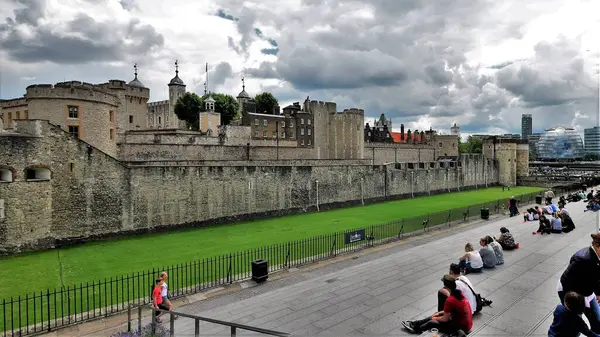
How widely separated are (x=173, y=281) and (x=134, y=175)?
38.3 feet

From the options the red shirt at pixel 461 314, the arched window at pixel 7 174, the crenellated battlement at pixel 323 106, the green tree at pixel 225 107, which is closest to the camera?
the red shirt at pixel 461 314

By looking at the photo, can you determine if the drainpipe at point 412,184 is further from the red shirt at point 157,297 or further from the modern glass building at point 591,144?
the modern glass building at point 591,144

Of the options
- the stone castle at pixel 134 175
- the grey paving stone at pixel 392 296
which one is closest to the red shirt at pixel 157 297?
the grey paving stone at pixel 392 296

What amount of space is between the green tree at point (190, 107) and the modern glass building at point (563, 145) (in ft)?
519

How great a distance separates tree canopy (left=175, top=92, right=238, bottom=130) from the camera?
5556cm

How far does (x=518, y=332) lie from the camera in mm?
6609

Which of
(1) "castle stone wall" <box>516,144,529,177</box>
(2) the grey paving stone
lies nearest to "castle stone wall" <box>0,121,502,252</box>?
(2) the grey paving stone

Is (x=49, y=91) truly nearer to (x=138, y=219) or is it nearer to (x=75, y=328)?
(x=138, y=219)

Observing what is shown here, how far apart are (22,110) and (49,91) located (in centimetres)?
Answer: 1044

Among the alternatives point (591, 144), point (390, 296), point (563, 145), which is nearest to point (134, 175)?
point (390, 296)

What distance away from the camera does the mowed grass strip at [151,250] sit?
14.0 meters

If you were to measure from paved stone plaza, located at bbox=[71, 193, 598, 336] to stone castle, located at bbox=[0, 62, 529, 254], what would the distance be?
41.2 feet

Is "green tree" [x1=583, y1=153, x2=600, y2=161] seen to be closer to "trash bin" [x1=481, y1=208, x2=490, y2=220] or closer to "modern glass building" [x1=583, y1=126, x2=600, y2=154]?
"modern glass building" [x1=583, y1=126, x2=600, y2=154]

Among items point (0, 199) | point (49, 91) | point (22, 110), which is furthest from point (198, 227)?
point (22, 110)
